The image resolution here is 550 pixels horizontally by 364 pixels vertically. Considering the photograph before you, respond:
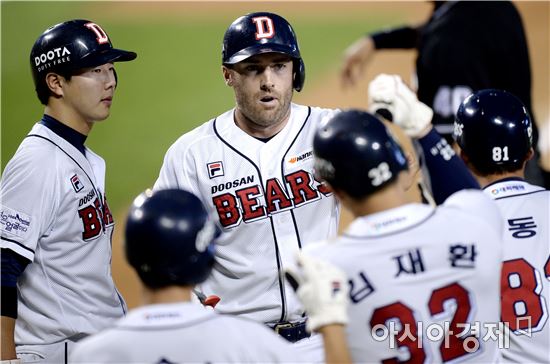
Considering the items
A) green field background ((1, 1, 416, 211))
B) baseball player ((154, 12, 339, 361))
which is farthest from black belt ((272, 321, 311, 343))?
green field background ((1, 1, 416, 211))

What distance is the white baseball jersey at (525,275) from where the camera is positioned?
3.96 m

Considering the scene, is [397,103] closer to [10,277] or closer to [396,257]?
[396,257]

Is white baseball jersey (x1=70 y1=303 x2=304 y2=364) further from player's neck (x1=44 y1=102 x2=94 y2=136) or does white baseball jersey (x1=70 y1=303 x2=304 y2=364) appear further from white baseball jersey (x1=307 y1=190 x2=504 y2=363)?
→ player's neck (x1=44 y1=102 x2=94 y2=136)

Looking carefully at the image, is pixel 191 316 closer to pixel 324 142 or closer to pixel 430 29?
pixel 324 142

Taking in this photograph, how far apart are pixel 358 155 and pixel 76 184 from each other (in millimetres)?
1748

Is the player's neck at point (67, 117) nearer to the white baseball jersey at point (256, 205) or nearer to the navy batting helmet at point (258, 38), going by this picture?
the white baseball jersey at point (256, 205)

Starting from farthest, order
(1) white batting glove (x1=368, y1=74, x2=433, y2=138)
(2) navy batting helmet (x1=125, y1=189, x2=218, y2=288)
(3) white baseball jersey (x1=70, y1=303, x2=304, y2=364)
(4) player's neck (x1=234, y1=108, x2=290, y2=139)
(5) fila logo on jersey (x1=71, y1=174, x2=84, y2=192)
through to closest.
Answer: (4) player's neck (x1=234, y1=108, x2=290, y2=139) < (5) fila logo on jersey (x1=71, y1=174, x2=84, y2=192) < (1) white batting glove (x1=368, y1=74, x2=433, y2=138) < (2) navy batting helmet (x1=125, y1=189, x2=218, y2=288) < (3) white baseball jersey (x1=70, y1=303, x2=304, y2=364)

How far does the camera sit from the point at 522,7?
12219mm

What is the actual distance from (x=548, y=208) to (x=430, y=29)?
4.69m

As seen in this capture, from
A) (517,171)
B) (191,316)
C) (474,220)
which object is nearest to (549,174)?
(517,171)

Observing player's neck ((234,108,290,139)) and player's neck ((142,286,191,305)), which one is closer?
player's neck ((142,286,191,305))

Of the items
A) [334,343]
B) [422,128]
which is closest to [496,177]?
[422,128]

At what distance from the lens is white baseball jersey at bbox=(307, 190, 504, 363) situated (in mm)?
3125

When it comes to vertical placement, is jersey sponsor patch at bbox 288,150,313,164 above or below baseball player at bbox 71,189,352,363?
above
